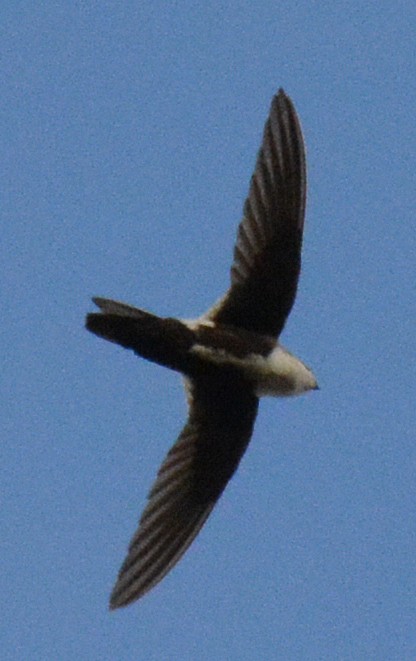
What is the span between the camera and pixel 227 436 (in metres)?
5.59

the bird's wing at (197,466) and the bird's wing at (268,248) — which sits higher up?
the bird's wing at (268,248)

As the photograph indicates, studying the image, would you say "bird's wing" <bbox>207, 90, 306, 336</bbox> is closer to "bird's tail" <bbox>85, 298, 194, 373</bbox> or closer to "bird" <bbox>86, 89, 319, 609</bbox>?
"bird" <bbox>86, 89, 319, 609</bbox>

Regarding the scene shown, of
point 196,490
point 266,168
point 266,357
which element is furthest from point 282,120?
point 196,490

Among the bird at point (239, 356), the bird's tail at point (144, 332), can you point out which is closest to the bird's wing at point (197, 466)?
the bird at point (239, 356)

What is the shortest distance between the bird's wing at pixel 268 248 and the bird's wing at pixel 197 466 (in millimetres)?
158

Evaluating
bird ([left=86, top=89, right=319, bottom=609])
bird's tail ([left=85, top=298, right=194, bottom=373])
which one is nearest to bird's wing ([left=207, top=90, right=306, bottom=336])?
bird ([left=86, top=89, right=319, bottom=609])

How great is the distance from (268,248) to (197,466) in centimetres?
55

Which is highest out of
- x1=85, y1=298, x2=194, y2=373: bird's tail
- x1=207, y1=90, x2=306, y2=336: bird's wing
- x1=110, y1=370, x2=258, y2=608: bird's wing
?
x1=207, y1=90, x2=306, y2=336: bird's wing

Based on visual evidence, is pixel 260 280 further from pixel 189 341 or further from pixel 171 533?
pixel 171 533

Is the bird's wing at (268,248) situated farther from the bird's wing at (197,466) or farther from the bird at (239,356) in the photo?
the bird's wing at (197,466)

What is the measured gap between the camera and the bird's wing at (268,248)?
18.1ft

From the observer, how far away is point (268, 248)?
5.53 m

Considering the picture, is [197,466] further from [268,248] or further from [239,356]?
[268,248]

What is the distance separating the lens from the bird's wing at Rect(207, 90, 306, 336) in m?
5.51
